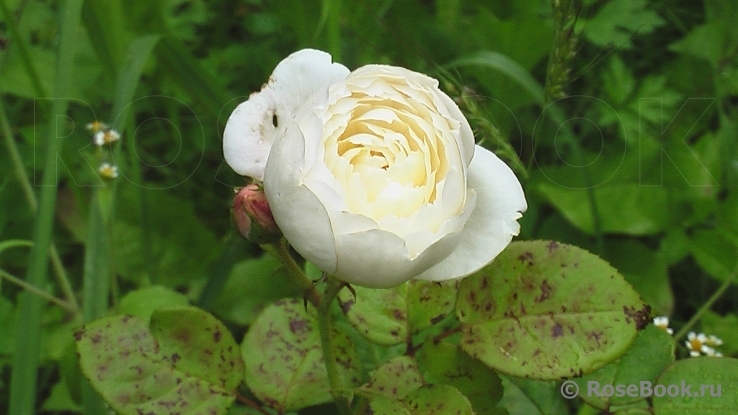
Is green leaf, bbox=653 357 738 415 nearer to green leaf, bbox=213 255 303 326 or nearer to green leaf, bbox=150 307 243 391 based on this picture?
green leaf, bbox=150 307 243 391

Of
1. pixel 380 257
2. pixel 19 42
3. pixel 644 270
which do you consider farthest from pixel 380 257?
pixel 644 270

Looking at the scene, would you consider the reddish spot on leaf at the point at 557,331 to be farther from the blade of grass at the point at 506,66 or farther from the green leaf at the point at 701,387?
the blade of grass at the point at 506,66

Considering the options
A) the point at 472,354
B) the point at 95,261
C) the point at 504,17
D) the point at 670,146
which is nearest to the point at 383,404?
the point at 472,354

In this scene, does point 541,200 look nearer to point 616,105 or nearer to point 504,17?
point 616,105

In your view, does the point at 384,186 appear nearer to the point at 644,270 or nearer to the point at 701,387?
the point at 701,387

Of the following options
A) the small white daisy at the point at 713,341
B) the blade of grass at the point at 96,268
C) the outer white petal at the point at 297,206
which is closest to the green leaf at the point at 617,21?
the small white daisy at the point at 713,341

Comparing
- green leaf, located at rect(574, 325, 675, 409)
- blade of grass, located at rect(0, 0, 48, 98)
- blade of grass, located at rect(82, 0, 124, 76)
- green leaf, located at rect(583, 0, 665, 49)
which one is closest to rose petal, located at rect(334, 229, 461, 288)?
green leaf, located at rect(574, 325, 675, 409)
